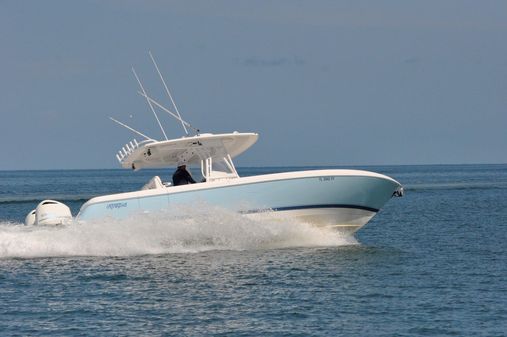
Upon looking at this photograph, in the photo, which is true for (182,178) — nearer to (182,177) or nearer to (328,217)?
(182,177)

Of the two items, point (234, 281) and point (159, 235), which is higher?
point (159, 235)

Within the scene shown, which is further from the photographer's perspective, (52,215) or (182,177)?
(182,177)

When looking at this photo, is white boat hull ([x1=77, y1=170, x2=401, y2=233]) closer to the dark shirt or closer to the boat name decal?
the boat name decal

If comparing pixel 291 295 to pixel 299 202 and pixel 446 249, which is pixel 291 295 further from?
pixel 446 249

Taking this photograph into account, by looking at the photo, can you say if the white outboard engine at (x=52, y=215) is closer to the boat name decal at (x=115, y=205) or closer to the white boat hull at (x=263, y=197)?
the white boat hull at (x=263, y=197)

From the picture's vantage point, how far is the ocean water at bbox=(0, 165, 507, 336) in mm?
16625

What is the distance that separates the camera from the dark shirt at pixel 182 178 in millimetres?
25281

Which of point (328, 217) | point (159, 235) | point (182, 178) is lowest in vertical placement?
point (328, 217)

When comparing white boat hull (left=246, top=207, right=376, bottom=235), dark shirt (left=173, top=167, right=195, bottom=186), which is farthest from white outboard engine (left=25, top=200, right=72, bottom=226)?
white boat hull (left=246, top=207, right=376, bottom=235)

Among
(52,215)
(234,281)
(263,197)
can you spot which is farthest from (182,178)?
(234,281)

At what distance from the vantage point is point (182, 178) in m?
25.4

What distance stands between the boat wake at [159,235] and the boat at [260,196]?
0.22m

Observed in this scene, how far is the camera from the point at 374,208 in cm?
2527

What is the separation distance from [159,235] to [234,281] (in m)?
4.50
